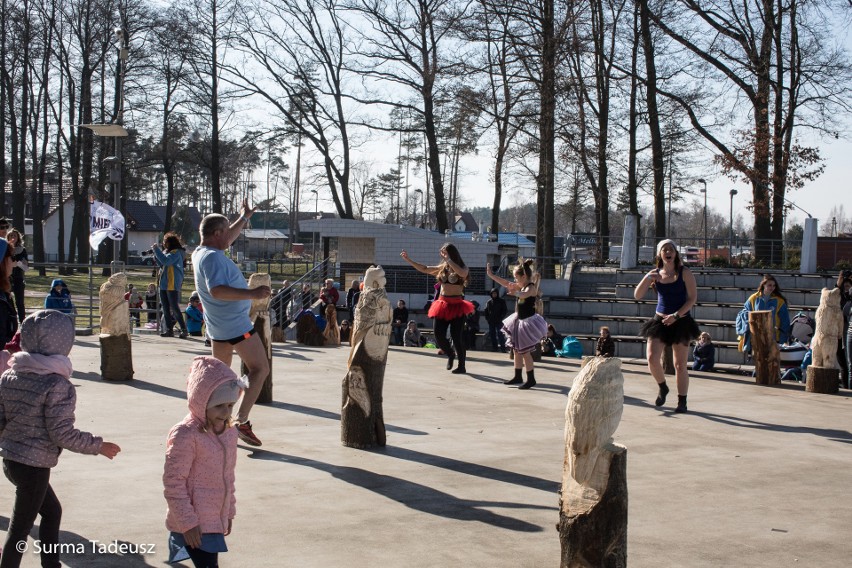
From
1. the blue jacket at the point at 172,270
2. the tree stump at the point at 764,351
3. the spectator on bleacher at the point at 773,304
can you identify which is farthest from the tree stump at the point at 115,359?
the spectator on bleacher at the point at 773,304

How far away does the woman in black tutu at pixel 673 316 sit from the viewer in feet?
33.1

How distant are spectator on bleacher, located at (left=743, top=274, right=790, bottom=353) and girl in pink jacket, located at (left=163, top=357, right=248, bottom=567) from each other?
10792 mm

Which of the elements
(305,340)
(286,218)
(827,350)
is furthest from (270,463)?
(286,218)

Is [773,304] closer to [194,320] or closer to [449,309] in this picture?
[449,309]

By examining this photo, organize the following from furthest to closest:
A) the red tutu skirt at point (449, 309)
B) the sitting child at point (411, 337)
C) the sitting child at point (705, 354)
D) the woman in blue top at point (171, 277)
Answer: the sitting child at point (411, 337), the woman in blue top at point (171, 277), the sitting child at point (705, 354), the red tutu skirt at point (449, 309)

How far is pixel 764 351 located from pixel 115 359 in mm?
8723

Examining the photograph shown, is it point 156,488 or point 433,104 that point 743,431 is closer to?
point 156,488

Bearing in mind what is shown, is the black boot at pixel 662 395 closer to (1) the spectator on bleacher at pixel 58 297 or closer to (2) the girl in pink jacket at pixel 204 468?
(2) the girl in pink jacket at pixel 204 468

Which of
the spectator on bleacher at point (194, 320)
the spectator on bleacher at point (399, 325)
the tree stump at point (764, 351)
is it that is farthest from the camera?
the spectator on bleacher at point (399, 325)

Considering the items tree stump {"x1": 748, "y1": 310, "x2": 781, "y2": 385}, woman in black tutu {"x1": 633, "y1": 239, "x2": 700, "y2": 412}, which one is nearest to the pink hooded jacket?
woman in black tutu {"x1": 633, "y1": 239, "x2": 700, "y2": 412}

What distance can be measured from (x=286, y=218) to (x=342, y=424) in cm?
10744

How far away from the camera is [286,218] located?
114m

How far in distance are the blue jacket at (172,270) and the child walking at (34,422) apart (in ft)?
39.8

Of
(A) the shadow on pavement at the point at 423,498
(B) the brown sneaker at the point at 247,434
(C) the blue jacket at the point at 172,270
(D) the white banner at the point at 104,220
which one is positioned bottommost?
(A) the shadow on pavement at the point at 423,498
